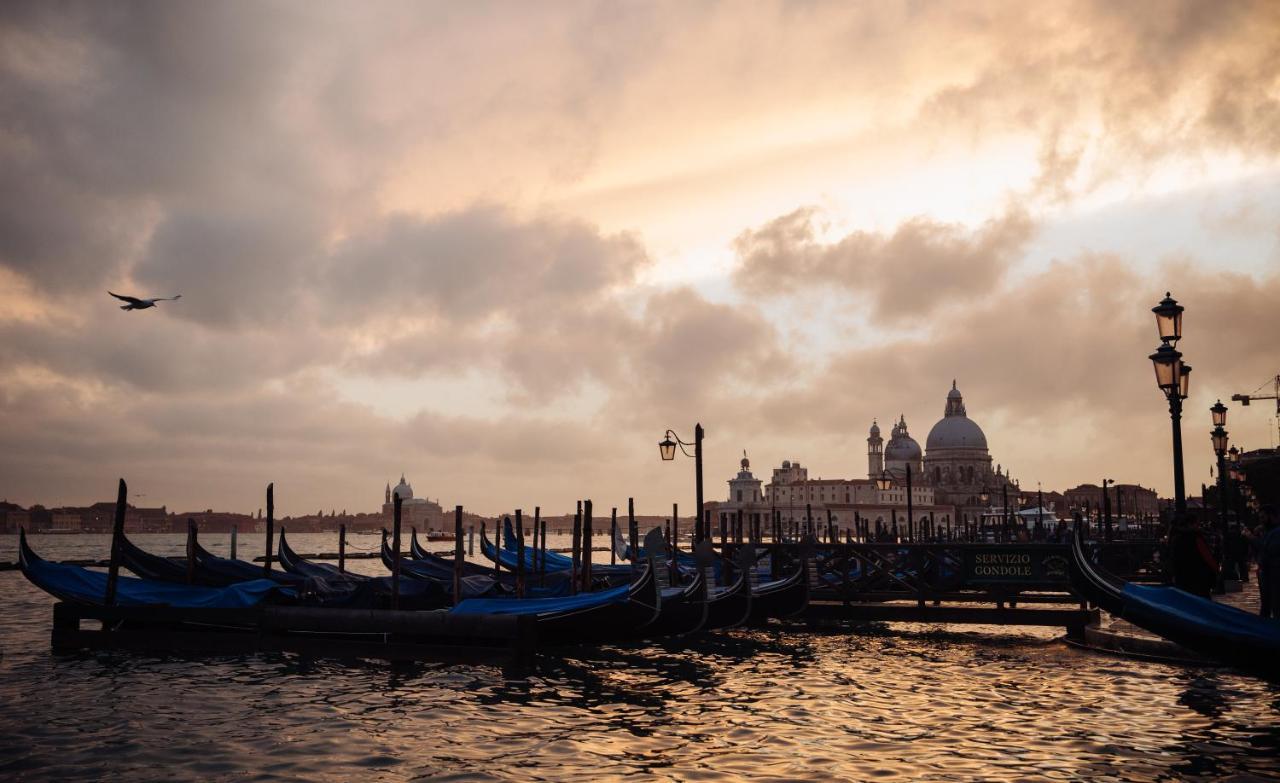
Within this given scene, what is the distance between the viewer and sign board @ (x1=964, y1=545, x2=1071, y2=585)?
18266 millimetres

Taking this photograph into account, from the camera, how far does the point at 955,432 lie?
130 metres

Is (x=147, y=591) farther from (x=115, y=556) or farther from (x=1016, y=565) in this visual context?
(x=1016, y=565)

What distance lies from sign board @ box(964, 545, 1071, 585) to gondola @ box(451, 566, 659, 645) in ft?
22.0

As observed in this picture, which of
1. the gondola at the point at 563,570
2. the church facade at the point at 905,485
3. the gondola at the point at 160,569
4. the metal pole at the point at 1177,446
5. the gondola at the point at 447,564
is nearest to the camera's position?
the metal pole at the point at 1177,446

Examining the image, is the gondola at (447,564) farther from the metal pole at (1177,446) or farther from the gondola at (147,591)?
the metal pole at (1177,446)

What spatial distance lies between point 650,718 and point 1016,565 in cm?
1023

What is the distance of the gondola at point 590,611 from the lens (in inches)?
603

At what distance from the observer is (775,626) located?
65.7ft

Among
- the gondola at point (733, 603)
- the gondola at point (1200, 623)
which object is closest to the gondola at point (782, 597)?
the gondola at point (733, 603)

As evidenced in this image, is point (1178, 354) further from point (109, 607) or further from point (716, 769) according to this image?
point (109, 607)

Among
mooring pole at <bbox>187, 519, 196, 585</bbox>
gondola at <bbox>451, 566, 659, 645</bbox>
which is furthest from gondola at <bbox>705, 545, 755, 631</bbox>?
mooring pole at <bbox>187, 519, 196, 585</bbox>

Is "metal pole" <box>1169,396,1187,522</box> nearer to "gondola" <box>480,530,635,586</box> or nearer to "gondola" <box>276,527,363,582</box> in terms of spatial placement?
"gondola" <box>480,530,635,586</box>

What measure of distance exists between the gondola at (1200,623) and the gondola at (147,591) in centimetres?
1304

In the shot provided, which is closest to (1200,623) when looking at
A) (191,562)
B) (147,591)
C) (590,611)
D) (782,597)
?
(590,611)
